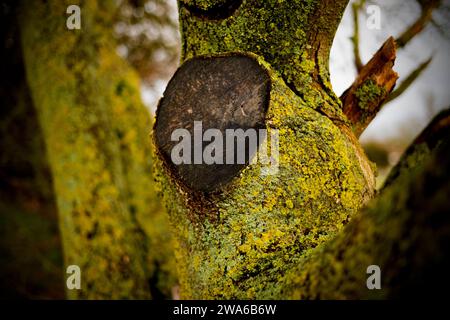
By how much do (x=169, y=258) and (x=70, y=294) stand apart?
27.7 inches

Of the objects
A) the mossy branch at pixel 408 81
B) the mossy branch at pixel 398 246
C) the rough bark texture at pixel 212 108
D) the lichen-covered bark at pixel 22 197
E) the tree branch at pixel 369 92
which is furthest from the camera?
the lichen-covered bark at pixel 22 197

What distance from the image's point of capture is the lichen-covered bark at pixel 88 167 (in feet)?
Answer: 6.20

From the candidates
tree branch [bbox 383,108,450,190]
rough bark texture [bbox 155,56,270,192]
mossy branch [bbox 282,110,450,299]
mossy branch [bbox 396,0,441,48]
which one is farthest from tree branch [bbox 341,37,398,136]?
mossy branch [bbox 282,110,450,299]

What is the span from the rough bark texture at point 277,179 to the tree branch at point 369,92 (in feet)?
0.98

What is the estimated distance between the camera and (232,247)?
1088 mm

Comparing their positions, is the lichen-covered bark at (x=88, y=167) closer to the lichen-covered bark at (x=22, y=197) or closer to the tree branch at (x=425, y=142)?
the tree branch at (x=425, y=142)

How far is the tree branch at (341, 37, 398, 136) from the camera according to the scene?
1601 mm

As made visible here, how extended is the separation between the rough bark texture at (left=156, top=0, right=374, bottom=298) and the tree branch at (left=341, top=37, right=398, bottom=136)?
30cm

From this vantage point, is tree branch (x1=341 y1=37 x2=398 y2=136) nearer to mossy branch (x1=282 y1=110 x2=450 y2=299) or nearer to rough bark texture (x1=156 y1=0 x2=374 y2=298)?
rough bark texture (x1=156 y1=0 x2=374 y2=298)

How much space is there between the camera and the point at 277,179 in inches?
43.4

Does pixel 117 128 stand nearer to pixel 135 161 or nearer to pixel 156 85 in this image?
pixel 135 161

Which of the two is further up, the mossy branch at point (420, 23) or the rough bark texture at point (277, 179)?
the mossy branch at point (420, 23)

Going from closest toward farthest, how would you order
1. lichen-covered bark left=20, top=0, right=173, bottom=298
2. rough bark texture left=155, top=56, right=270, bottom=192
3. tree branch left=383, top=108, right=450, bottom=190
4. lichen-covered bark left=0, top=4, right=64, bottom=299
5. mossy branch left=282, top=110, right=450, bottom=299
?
mossy branch left=282, top=110, right=450, bottom=299, rough bark texture left=155, top=56, right=270, bottom=192, tree branch left=383, top=108, right=450, bottom=190, lichen-covered bark left=20, top=0, right=173, bottom=298, lichen-covered bark left=0, top=4, right=64, bottom=299

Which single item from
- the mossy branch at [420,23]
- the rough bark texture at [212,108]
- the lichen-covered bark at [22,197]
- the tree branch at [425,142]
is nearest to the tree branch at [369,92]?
the tree branch at [425,142]
